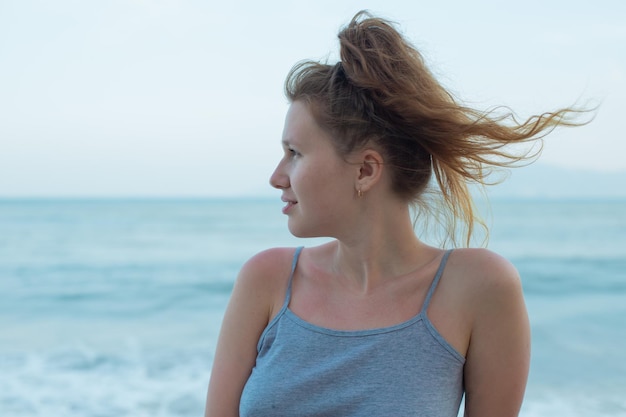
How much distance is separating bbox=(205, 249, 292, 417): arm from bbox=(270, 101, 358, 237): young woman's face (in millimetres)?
182

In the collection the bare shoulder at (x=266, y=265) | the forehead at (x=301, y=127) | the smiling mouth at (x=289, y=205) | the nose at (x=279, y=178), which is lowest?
the bare shoulder at (x=266, y=265)

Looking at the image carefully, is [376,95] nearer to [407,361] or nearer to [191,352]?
[407,361]

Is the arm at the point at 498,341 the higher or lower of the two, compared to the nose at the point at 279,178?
lower

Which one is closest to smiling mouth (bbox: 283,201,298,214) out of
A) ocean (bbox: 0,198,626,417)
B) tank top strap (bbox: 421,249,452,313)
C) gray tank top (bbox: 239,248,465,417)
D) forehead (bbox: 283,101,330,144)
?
forehead (bbox: 283,101,330,144)

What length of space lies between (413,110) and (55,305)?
30.4ft

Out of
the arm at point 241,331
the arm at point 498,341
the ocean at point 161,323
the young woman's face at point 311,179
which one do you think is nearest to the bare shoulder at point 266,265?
the arm at point 241,331

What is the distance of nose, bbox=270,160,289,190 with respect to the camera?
1890 mm

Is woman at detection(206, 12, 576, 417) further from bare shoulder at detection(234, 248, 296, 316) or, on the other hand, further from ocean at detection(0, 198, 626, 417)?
ocean at detection(0, 198, 626, 417)

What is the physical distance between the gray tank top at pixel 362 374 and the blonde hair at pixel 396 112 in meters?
0.32

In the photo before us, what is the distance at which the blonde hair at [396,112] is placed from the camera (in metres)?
1.83

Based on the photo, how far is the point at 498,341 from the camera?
1.80 meters

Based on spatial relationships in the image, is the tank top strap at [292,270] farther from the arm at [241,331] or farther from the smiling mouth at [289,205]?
the smiling mouth at [289,205]

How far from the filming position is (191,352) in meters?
7.45

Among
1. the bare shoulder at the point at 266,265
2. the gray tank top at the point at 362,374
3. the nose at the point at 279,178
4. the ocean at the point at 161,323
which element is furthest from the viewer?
the ocean at the point at 161,323
